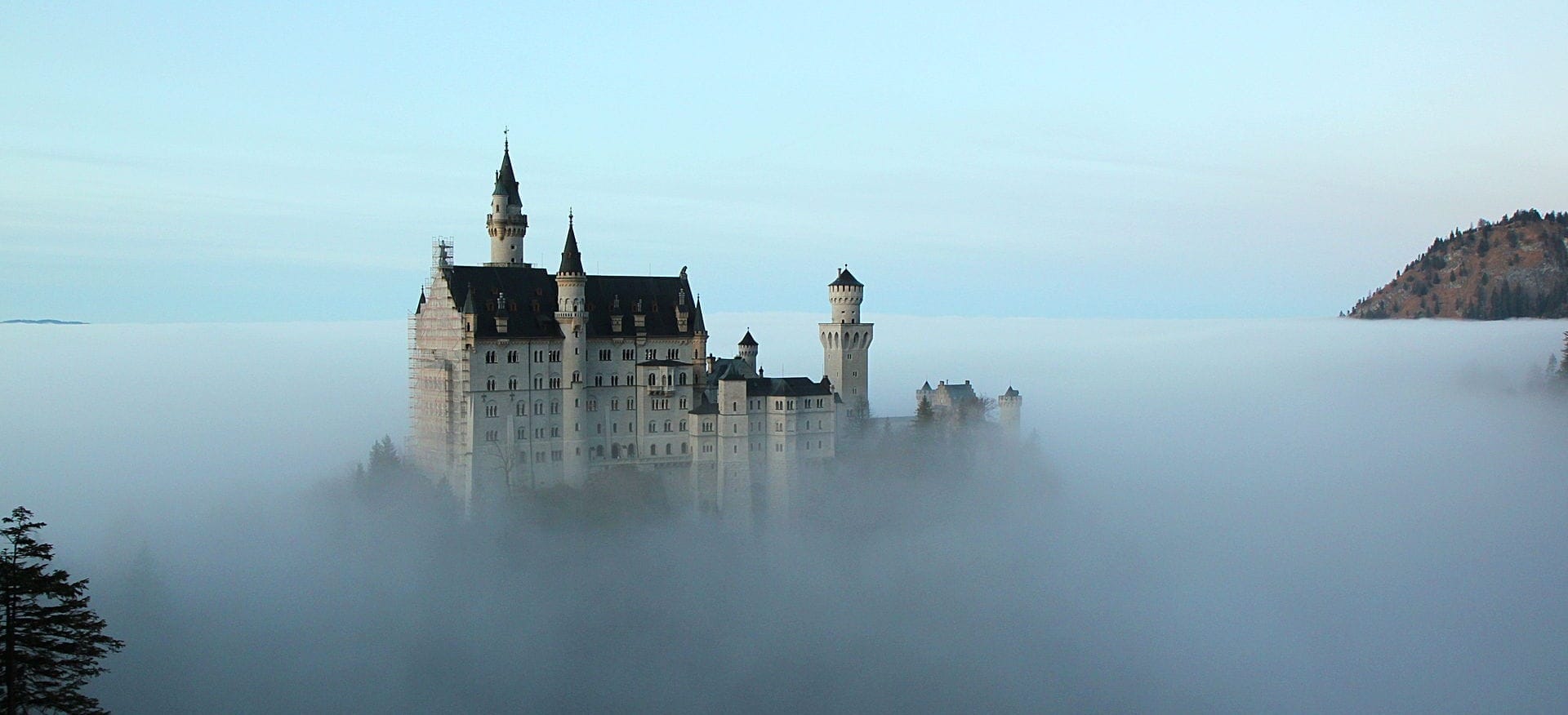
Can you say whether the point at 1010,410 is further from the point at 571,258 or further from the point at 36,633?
the point at 36,633

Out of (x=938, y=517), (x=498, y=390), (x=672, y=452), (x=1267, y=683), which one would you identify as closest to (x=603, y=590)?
(x=672, y=452)

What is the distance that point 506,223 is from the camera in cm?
7462

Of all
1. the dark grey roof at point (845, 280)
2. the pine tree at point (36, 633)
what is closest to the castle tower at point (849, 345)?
the dark grey roof at point (845, 280)

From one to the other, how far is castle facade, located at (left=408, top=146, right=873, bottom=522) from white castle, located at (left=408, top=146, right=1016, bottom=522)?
80 mm

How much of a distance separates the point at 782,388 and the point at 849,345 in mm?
8526

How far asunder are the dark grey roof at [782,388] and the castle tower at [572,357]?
943cm

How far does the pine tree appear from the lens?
32.0 m

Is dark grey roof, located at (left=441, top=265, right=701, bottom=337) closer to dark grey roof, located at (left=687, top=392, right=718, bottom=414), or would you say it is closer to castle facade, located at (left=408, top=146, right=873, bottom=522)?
castle facade, located at (left=408, top=146, right=873, bottom=522)

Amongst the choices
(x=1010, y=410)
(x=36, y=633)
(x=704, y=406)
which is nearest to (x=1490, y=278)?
(x=1010, y=410)

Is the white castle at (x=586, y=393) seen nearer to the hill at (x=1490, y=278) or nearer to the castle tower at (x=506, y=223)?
the castle tower at (x=506, y=223)

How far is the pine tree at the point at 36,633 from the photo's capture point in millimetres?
31969

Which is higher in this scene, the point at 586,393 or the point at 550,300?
the point at 550,300

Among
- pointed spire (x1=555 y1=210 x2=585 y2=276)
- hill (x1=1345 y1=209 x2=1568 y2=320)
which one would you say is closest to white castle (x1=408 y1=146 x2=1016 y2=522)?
pointed spire (x1=555 y1=210 x2=585 y2=276)

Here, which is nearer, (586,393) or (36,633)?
(36,633)
